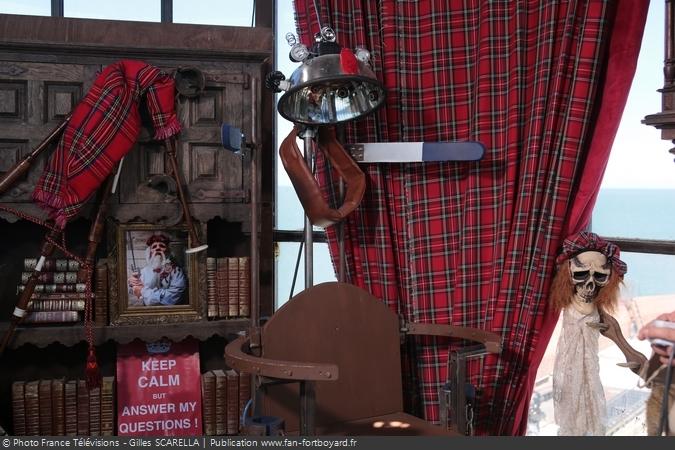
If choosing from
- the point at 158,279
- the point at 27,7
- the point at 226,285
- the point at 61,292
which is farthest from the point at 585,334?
the point at 27,7

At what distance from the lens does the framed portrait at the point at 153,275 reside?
10.0 ft

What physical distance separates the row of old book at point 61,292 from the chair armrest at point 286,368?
3.77ft

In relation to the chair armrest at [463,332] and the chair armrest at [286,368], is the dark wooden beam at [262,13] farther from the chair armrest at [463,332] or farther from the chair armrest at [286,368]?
the chair armrest at [286,368]

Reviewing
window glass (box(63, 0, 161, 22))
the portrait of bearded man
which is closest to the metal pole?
the portrait of bearded man

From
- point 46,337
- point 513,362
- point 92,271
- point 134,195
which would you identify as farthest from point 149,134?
point 513,362

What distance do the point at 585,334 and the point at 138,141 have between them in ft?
5.97

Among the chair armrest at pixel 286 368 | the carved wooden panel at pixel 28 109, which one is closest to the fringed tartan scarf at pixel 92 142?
the carved wooden panel at pixel 28 109

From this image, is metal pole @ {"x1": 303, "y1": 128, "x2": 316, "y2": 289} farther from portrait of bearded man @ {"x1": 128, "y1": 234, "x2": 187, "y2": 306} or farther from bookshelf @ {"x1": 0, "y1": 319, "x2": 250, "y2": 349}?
portrait of bearded man @ {"x1": 128, "y1": 234, "x2": 187, "y2": 306}

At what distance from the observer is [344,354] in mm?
2457

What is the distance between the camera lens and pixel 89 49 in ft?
9.63

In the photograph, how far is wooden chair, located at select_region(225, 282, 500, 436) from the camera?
7.60 feet

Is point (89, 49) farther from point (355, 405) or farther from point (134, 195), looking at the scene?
point (355, 405)

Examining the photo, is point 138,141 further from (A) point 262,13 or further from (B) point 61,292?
(A) point 262,13

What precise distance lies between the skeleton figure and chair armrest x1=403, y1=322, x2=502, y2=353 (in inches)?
9.3
